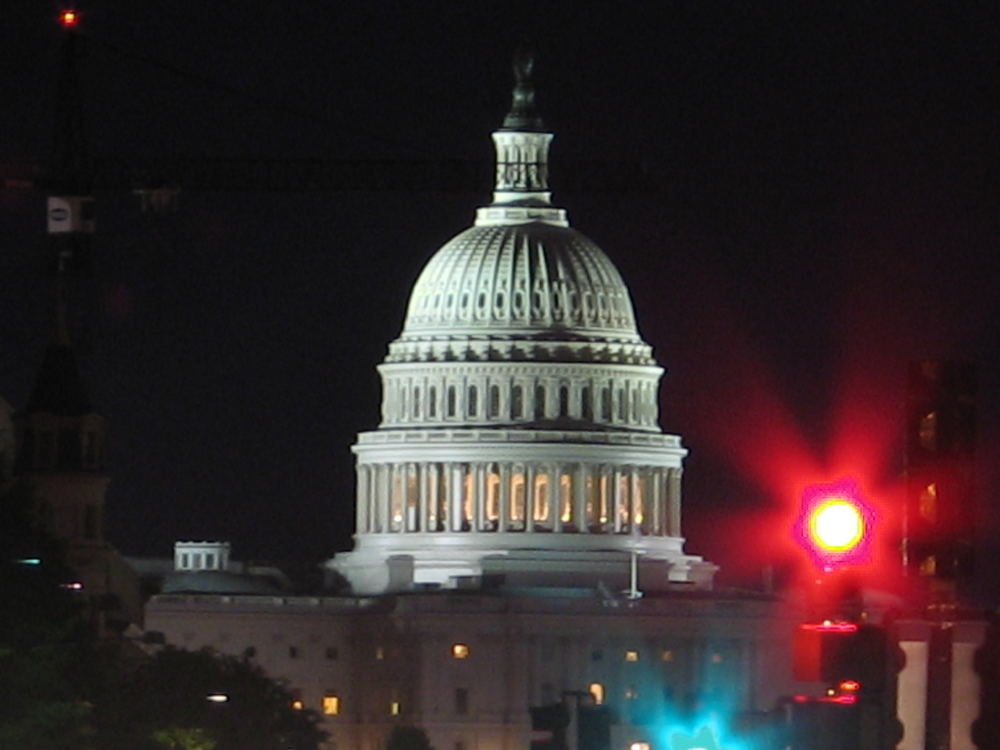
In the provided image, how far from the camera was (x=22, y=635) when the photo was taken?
73938mm

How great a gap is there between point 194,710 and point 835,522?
8453 centimetres

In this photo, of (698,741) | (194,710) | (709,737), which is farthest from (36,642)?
(194,710)

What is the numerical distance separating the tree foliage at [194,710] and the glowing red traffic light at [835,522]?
2444 inches

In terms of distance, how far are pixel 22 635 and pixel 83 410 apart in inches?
2822

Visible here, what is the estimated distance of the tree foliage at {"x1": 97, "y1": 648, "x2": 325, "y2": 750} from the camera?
91.8 m

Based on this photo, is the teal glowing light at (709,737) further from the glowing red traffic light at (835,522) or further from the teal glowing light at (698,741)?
the glowing red traffic light at (835,522)

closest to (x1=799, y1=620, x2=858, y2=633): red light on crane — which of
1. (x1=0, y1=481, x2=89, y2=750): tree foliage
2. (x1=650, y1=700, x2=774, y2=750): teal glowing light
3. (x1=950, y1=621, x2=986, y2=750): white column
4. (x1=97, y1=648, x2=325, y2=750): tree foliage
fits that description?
(x1=950, y1=621, x2=986, y2=750): white column

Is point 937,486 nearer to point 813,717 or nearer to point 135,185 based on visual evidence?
point 813,717

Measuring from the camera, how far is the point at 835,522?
80.0ft

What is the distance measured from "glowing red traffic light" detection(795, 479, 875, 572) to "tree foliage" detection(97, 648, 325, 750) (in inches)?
2444

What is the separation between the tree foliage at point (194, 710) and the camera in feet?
301

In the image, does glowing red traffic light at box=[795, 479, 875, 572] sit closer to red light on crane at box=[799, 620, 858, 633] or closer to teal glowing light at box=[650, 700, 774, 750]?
red light on crane at box=[799, 620, 858, 633]

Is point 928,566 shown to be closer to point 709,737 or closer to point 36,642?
point 709,737

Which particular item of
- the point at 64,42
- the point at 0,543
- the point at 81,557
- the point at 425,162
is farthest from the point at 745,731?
the point at 425,162
